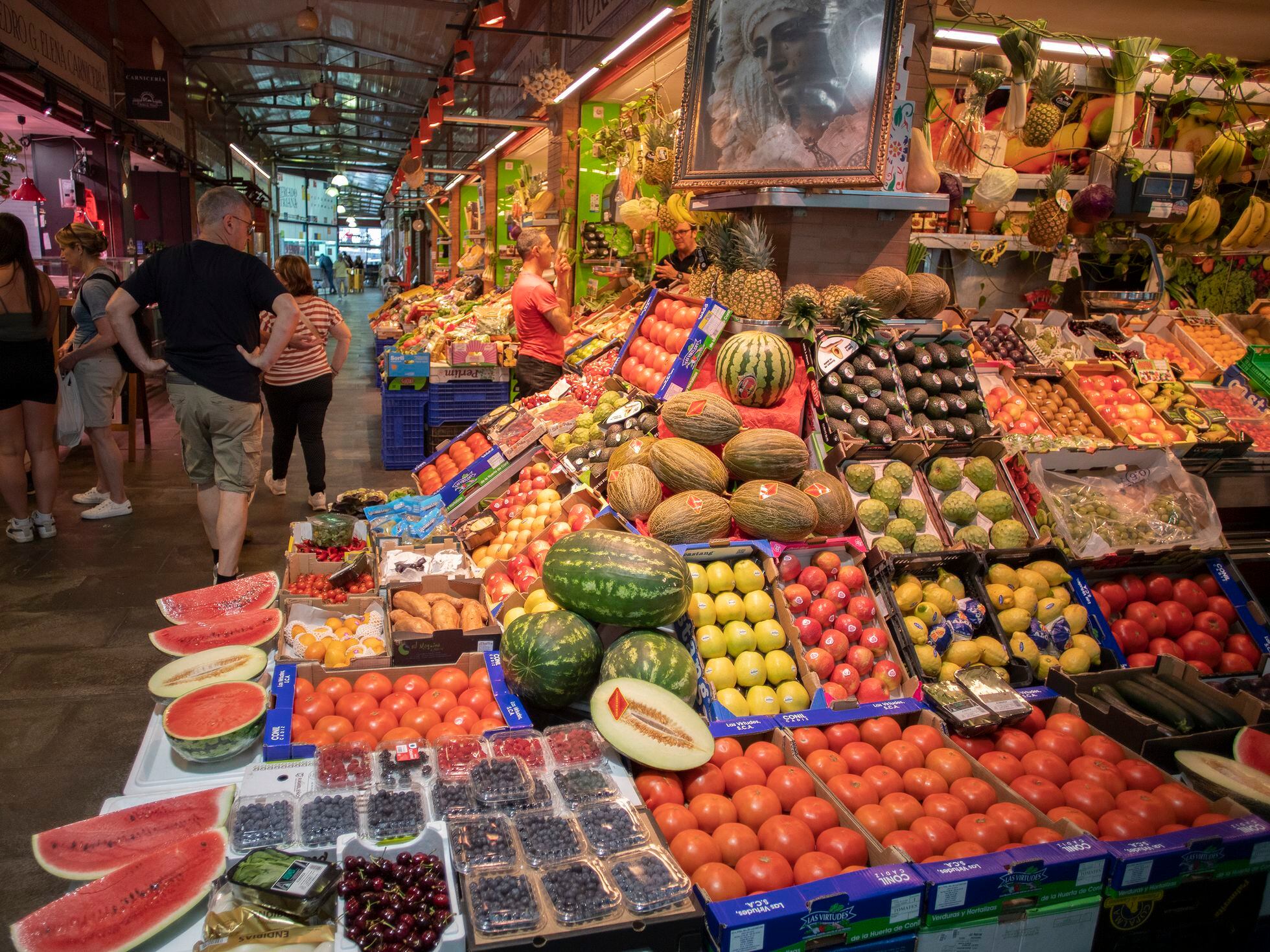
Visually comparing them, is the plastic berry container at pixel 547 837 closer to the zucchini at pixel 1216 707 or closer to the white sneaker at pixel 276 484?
the zucchini at pixel 1216 707

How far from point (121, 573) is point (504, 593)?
3.12 m

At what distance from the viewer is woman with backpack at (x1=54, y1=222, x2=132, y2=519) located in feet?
18.8

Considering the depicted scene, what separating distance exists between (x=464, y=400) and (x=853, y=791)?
6.00 meters

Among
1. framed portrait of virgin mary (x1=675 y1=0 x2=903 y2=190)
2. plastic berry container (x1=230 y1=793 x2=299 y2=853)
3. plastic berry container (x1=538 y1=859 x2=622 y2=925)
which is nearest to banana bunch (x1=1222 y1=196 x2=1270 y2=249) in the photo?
framed portrait of virgin mary (x1=675 y1=0 x2=903 y2=190)

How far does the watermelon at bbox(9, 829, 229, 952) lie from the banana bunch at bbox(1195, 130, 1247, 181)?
277 inches

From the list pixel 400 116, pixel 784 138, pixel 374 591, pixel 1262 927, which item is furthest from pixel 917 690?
pixel 400 116

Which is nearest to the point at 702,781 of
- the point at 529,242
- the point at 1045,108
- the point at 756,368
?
the point at 756,368

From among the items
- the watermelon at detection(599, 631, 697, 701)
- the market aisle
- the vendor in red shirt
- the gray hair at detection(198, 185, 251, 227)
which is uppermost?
the gray hair at detection(198, 185, 251, 227)

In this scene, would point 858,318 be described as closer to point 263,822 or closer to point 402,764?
point 402,764

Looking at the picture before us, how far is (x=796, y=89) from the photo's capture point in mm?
3832

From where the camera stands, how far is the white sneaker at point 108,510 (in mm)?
6098

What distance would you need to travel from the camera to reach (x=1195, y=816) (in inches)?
90.2

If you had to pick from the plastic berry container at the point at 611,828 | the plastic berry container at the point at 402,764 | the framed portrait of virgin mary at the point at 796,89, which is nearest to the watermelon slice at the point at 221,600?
the plastic berry container at the point at 402,764

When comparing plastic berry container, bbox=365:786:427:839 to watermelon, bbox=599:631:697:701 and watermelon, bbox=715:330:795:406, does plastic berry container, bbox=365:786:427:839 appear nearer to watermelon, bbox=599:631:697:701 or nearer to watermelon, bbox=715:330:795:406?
watermelon, bbox=599:631:697:701
